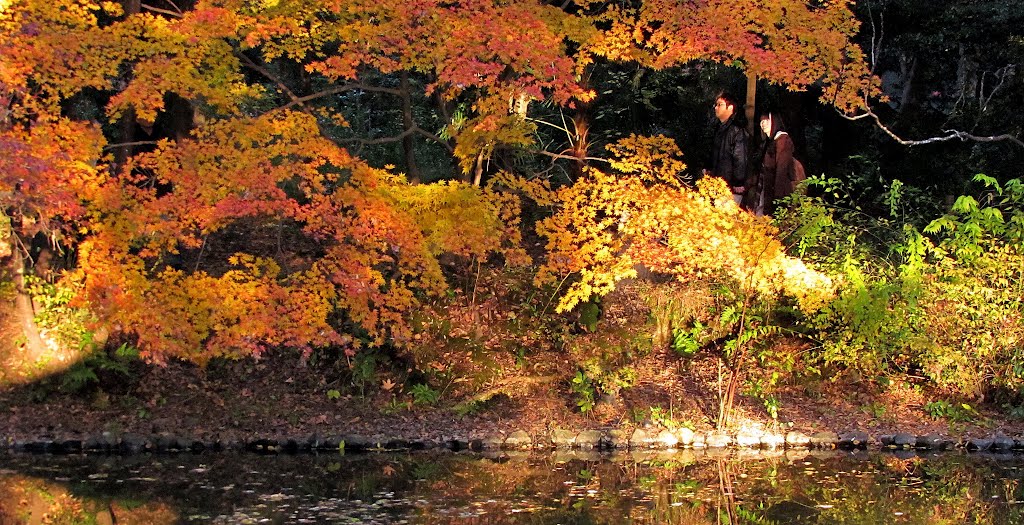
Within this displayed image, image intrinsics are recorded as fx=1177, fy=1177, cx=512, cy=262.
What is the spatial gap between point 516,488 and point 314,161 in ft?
11.7

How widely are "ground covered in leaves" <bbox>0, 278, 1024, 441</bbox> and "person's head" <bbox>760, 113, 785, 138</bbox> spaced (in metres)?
2.61

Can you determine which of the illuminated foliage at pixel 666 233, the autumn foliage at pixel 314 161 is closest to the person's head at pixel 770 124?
the autumn foliage at pixel 314 161

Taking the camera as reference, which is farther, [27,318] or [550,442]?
[27,318]

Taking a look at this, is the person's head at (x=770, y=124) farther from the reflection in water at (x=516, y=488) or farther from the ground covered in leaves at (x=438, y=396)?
the reflection in water at (x=516, y=488)

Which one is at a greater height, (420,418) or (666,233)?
(666,233)

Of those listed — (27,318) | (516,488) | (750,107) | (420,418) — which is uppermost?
(750,107)

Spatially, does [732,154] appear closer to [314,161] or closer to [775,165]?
[775,165]

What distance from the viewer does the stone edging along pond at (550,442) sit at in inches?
452

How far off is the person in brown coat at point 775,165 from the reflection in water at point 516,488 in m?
3.90

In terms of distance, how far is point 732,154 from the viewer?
13828mm

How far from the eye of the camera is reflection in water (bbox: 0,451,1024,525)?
28.7 feet

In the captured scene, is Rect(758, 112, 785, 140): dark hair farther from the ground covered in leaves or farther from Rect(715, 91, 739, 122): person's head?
the ground covered in leaves

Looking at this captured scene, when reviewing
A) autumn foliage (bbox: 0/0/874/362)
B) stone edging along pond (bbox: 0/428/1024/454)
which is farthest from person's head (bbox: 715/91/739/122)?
stone edging along pond (bbox: 0/428/1024/454)

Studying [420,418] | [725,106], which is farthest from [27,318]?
[725,106]
